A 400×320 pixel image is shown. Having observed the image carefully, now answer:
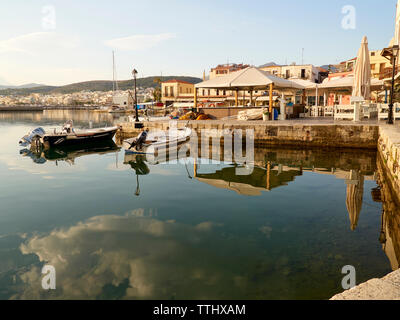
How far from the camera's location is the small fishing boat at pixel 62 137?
18.5m

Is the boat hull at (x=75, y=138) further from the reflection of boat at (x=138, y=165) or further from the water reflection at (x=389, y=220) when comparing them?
the water reflection at (x=389, y=220)

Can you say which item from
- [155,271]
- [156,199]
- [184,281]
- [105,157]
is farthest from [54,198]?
[105,157]

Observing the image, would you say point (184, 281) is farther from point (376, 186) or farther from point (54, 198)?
point (376, 186)

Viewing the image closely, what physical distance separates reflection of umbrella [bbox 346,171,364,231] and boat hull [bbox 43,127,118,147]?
15.7 meters

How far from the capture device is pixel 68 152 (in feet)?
57.3

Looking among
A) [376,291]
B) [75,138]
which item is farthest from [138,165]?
[376,291]

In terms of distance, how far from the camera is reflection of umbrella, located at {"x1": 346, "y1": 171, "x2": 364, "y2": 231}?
643cm

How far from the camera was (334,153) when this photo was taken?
1370cm

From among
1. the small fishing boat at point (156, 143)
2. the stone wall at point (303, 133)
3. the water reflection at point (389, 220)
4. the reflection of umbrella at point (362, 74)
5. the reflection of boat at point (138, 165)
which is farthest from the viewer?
the reflection of umbrella at point (362, 74)

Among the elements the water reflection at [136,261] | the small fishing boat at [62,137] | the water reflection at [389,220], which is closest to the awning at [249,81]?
the small fishing boat at [62,137]

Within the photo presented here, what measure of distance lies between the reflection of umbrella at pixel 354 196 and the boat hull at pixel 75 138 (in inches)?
619

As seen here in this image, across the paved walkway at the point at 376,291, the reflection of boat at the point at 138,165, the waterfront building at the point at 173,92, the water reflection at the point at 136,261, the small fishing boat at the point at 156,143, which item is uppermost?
the waterfront building at the point at 173,92

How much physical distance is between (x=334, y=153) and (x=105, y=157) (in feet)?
38.2
